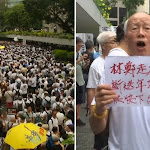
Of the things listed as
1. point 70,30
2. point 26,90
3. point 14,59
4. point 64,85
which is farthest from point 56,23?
point 14,59

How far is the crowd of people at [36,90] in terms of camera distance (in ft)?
17.7

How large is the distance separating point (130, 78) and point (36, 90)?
6067mm

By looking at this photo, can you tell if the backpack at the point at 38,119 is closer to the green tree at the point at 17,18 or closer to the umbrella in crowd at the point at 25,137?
the umbrella in crowd at the point at 25,137

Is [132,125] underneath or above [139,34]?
underneath

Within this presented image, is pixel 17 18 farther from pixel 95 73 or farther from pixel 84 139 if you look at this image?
pixel 95 73

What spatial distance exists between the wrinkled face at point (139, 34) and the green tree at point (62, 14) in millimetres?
4767

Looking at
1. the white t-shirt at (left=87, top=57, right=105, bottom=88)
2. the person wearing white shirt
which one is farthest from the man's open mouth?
the person wearing white shirt

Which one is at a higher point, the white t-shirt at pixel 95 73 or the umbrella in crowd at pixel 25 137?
the white t-shirt at pixel 95 73

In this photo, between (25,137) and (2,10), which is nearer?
(25,137)

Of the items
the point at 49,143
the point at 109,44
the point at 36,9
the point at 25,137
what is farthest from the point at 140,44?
the point at 36,9

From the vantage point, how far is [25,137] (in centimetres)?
365

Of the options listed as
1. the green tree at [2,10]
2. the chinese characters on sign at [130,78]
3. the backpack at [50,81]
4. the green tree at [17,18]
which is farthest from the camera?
the backpack at [50,81]

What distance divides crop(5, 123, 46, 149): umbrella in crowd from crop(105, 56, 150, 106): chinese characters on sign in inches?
93.1

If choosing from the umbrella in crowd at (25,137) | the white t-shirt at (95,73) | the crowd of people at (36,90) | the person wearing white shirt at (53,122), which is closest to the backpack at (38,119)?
the crowd of people at (36,90)
